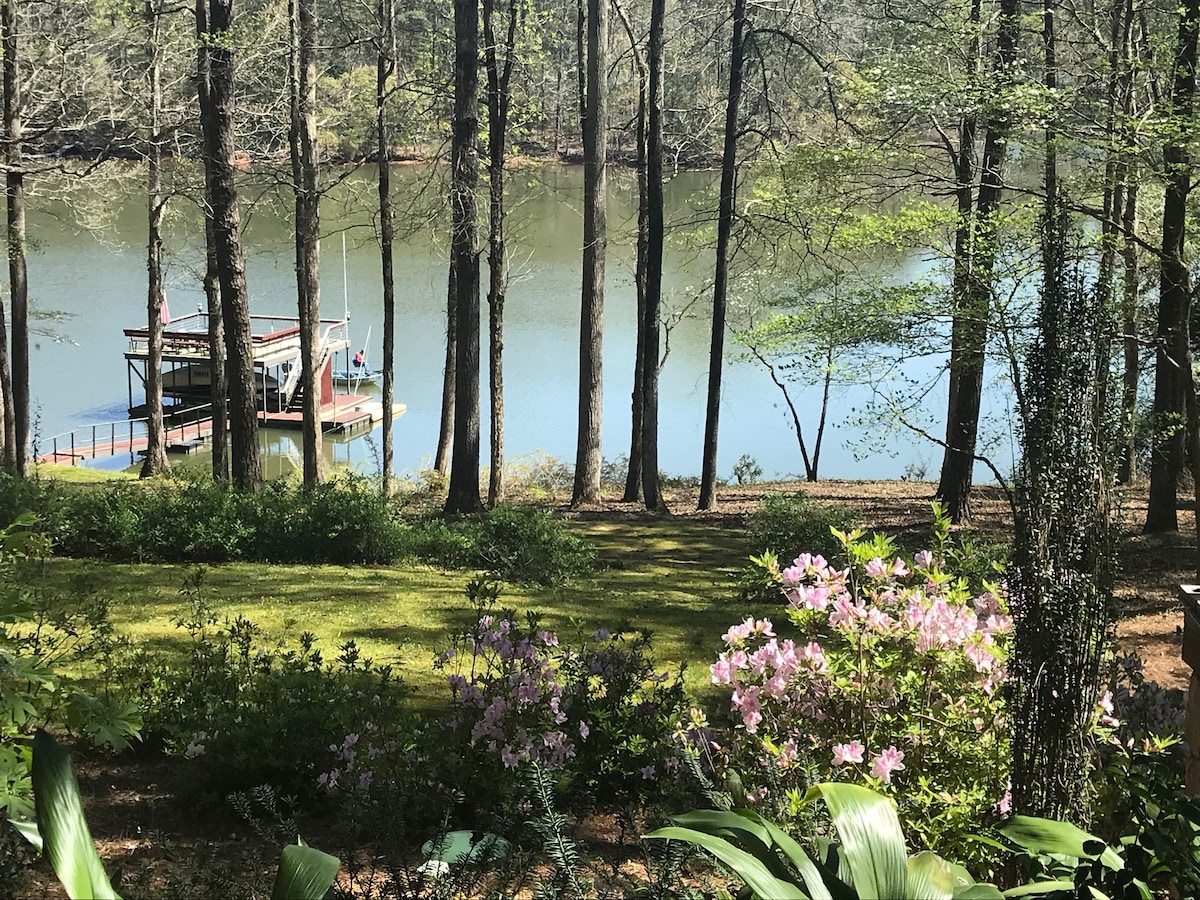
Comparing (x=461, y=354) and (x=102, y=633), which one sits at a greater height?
(x=461, y=354)

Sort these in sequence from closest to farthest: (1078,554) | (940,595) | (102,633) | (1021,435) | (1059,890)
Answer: (1059,890) < (1078,554) < (1021,435) < (940,595) < (102,633)

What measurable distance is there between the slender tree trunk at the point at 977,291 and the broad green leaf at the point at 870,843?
6.29 m

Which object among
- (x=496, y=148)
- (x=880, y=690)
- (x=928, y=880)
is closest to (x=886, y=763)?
(x=880, y=690)

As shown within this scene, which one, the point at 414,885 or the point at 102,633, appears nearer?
the point at 414,885

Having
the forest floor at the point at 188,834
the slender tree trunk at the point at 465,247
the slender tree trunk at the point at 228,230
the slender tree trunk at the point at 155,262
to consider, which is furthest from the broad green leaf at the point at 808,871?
the slender tree trunk at the point at 155,262

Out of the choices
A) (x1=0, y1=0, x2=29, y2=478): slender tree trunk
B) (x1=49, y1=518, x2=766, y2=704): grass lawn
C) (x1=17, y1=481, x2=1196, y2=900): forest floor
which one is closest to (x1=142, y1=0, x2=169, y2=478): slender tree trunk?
(x1=0, y1=0, x2=29, y2=478): slender tree trunk

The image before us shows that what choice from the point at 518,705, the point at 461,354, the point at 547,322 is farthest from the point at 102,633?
the point at 547,322

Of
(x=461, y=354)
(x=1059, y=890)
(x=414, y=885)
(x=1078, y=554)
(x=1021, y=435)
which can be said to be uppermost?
(x=461, y=354)

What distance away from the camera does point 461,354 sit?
12.1 meters

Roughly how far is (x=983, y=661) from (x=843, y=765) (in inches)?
19.9

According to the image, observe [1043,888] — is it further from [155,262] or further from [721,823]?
[155,262]

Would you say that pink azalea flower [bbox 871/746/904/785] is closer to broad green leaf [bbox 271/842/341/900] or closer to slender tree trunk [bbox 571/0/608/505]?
broad green leaf [bbox 271/842/341/900]

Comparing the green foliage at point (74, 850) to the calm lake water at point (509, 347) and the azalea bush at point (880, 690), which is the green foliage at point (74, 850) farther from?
the calm lake water at point (509, 347)

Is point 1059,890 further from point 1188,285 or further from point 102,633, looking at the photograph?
point 1188,285
